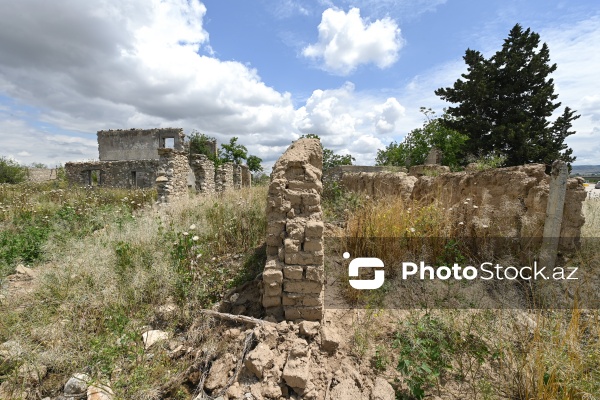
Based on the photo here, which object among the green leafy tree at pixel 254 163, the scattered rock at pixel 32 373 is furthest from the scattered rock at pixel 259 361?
the green leafy tree at pixel 254 163

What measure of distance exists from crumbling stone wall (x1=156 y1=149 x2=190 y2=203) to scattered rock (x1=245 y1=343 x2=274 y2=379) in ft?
23.8

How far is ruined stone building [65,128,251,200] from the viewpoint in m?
8.77

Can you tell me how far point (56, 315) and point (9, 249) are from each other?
3251 mm

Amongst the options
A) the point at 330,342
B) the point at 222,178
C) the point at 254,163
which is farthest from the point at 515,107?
the point at 254,163

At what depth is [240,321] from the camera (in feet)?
9.57

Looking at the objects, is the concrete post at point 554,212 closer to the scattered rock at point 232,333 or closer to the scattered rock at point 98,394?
the scattered rock at point 232,333

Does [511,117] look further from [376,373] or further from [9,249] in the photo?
[9,249]

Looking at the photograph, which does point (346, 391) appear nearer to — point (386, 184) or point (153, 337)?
point (153, 337)

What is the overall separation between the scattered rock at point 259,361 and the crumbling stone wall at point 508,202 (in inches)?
150

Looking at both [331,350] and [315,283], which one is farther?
[315,283]

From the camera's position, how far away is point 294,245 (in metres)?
2.96

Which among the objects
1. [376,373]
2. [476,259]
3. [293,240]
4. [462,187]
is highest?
[462,187]

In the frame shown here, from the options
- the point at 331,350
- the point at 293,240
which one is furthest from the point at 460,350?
the point at 293,240

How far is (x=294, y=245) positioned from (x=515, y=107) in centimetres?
1903
